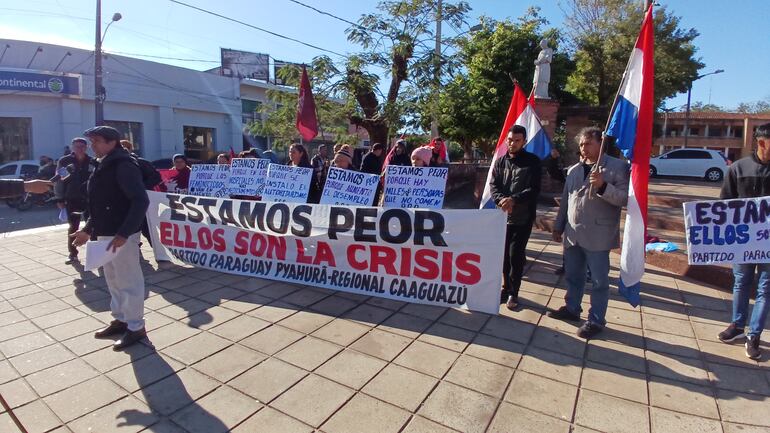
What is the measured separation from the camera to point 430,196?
19.1 feet

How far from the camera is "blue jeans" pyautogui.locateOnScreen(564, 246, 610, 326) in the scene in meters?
3.71

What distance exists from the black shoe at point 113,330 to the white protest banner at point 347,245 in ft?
5.63

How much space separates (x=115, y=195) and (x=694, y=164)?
2567 cm

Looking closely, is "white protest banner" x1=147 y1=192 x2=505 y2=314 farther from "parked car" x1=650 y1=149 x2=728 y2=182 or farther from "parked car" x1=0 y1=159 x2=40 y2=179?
"parked car" x1=650 y1=149 x2=728 y2=182

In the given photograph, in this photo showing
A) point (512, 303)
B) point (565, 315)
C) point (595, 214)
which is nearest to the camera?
point (595, 214)

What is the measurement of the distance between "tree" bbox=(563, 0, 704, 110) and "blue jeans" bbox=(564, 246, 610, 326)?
1812 centimetres

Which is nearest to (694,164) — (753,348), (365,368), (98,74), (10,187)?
(753,348)

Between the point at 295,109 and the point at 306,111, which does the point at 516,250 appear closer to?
the point at 306,111

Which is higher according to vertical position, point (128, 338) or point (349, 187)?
point (349, 187)

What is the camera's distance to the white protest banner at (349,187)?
5.91 m

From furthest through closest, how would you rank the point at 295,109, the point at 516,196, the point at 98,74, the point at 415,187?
the point at 98,74
the point at 295,109
the point at 415,187
the point at 516,196

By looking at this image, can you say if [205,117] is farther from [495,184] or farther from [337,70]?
[495,184]

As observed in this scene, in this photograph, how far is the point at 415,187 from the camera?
19.3 feet

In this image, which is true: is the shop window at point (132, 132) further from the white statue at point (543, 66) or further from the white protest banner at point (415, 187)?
the white protest banner at point (415, 187)
